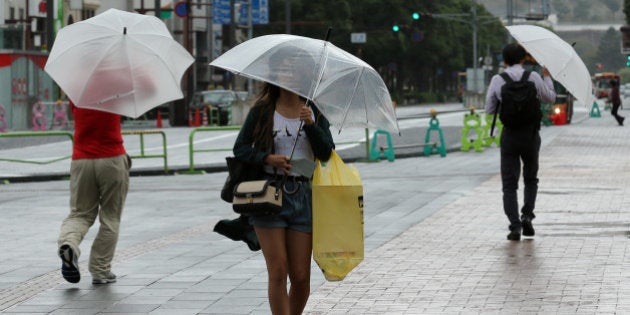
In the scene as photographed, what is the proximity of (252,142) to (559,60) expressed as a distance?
561cm

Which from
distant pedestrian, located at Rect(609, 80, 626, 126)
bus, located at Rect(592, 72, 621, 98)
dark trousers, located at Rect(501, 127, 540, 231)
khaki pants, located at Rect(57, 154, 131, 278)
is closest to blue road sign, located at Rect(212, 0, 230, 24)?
distant pedestrian, located at Rect(609, 80, 626, 126)

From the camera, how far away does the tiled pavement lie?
902 cm

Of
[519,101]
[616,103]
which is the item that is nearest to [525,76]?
[519,101]

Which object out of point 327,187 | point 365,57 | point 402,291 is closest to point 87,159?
point 402,291

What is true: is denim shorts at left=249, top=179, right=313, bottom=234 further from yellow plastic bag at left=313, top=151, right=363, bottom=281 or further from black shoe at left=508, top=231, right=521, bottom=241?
black shoe at left=508, top=231, right=521, bottom=241

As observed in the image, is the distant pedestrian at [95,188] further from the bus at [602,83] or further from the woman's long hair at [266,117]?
the bus at [602,83]

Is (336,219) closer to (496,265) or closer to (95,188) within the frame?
(95,188)

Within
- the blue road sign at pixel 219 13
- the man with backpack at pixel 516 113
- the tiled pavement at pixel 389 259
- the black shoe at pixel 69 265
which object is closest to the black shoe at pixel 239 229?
the tiled pavement at pixel 389 259

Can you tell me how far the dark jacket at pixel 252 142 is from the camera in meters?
6.89

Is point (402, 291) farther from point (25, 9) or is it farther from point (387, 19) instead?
point (387, 19)

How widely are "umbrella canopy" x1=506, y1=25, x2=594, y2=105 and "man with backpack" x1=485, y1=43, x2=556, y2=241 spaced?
21 cm

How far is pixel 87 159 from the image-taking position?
9750 millimetres

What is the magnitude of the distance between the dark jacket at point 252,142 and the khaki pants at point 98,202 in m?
2.98

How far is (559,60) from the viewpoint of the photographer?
12.0 meters
